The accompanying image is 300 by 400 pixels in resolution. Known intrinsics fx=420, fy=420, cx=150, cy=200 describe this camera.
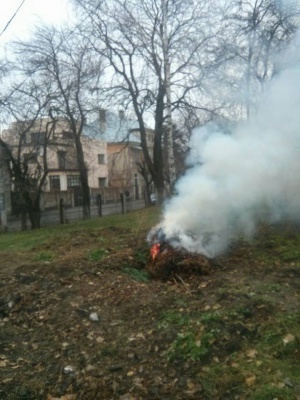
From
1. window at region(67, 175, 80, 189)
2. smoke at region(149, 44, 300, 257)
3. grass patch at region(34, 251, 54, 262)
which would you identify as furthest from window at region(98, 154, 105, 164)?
smoke at region(149, 44, 300, 257)

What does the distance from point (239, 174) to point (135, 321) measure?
383 centimetres

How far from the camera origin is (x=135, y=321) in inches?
215

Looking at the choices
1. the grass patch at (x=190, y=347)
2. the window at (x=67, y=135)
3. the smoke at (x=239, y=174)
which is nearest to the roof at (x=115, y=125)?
the window at (x=67, y=135)

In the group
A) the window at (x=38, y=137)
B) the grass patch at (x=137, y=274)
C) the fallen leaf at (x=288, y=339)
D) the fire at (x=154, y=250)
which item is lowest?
the fallen leaf at (x=288, y=339)

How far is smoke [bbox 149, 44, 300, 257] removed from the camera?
788 centimetres

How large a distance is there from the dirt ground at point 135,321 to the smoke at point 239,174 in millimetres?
730

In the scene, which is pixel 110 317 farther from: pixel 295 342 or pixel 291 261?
pixel 291 261

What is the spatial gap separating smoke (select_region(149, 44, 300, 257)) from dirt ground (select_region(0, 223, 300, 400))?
2.39ft

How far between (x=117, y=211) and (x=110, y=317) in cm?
2330

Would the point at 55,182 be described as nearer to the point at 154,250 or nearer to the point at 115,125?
the point at 115,125

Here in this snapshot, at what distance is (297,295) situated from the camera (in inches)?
227

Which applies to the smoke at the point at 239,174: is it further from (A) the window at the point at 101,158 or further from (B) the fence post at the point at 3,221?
(A) the window at the point at 101,158

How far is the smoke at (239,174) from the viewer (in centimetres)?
788

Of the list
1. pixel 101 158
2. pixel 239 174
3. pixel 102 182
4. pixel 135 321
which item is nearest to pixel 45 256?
pixel 135 321
